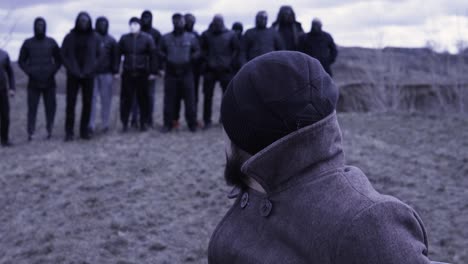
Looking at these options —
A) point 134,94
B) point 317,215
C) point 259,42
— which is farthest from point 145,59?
point 317,215

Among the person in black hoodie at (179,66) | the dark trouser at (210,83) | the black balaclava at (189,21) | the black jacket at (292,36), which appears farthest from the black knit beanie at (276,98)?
the black balaclava at (189,21)

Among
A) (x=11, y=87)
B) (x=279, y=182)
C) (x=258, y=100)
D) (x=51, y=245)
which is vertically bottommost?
(x=51, y=245)

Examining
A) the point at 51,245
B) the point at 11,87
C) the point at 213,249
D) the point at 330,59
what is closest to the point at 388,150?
the point at 330,59

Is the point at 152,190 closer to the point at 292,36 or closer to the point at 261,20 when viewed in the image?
the point at 261,20

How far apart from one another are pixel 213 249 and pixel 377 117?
415 inches

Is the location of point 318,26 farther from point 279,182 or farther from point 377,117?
point 279,182

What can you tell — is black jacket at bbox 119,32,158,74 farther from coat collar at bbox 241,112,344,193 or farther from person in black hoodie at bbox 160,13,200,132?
coat collar at bbox 241,112,344,193

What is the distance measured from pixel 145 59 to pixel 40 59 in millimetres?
1569

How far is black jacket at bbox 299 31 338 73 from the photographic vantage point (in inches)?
403

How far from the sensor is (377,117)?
39.3 feet

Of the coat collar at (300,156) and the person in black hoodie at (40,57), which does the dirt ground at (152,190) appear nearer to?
the person in black hoodie at (40,57)

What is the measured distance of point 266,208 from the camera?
5.43 ft

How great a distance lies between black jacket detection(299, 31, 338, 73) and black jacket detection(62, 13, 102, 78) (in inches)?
129

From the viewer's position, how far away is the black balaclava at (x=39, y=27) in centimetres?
965
